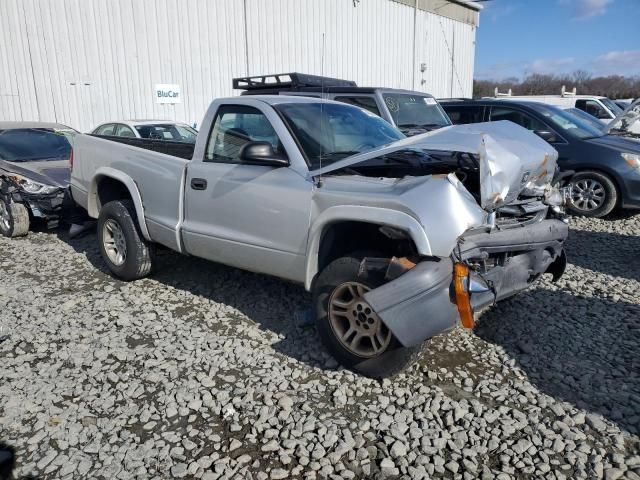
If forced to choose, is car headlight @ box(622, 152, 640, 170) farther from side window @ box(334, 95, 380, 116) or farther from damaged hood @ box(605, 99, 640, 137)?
side window @ box(334, 95, 380, 116)

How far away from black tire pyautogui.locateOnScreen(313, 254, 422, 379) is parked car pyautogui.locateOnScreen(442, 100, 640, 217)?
498 cm

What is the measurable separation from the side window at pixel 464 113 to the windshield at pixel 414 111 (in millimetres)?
723

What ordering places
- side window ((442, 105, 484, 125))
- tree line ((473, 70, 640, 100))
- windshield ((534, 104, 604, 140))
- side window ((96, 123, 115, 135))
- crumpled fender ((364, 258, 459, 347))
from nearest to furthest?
crumpled fender ((364, 258, 459, 347))
windshield ((534, 104, 604, 140))
side window ((442, 105, 484, 125))
side window ((96, 123, 115, 135))
tree line ((473, 70, 640, 100))

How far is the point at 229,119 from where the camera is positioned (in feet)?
14.3

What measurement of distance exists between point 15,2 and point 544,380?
13.8m

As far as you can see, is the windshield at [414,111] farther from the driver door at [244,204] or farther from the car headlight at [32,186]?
Answer: the car headlight at [32,186]

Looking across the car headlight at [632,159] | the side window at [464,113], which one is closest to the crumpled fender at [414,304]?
the car headlight at [632,159]

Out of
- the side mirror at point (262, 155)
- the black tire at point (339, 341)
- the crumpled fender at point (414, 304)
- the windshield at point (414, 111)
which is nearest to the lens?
the crumpled fender at point (414, 304)

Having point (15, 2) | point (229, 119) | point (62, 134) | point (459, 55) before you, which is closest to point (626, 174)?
point (229, 119)

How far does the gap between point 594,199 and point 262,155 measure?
6.14 m

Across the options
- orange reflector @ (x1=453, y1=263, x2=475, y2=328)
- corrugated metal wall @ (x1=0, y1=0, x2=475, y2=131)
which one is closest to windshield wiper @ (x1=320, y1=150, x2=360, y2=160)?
orange reflector @ (x1=453, y1=263, x2=475, y2=328)

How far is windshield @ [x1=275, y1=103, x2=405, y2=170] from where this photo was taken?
12.6ft

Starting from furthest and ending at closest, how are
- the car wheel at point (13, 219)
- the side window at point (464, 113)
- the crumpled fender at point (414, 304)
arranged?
the side window at point (464, 113) < the car wheel at point (13, 219) < the crumpled fender at point (414, 304)

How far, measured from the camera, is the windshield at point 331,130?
12.6 ft
